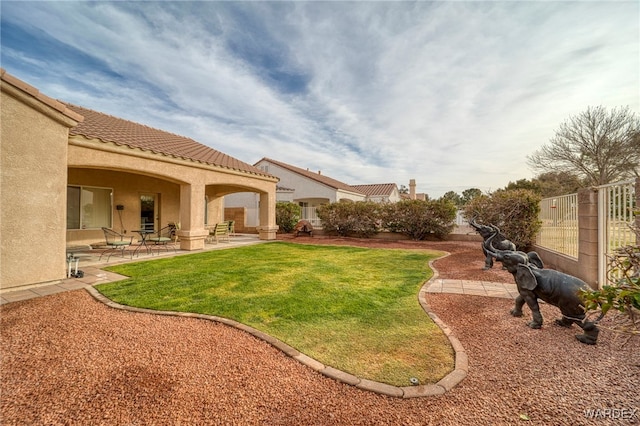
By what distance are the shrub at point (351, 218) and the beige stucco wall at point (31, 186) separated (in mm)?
14107

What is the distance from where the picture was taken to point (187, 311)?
4805 millimetres

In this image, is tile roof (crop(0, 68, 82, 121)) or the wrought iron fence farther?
the wrought iron fence

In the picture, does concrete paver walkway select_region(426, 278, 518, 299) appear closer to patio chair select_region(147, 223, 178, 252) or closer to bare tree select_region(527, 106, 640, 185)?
patio chair select_region(147, 223, 178, 252)

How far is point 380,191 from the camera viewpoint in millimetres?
35094

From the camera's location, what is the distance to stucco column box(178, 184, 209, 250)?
1172cm

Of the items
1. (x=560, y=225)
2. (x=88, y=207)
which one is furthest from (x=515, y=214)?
(x=88, y=207)

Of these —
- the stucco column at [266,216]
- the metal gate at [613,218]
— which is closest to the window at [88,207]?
the stucco column at [266,216]

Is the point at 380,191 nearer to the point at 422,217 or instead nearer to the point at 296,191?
the point at 296,191

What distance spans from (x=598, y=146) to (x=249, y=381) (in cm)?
3343

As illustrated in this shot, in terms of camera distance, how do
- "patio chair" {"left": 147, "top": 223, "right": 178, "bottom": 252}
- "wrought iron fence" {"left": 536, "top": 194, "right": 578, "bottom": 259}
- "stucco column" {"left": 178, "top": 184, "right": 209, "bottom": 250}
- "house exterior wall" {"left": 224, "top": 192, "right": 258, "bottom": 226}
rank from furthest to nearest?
"house exterior wall" {"left": 224, "top": 192, "right": 258, "bottom": 226}
"patio chair" {"left": 147, "top": 223, "right": 178, "bottom": 252}
"stucco column" {"left": 178, "top": 184, "right": 209, "bottom": 250}
"wrought iron fence" {"left": 536, "top": 194, "right": 578, "bottom": 259}

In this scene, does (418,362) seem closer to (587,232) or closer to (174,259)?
(587,232)

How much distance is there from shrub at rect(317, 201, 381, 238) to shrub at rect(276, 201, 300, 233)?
2.26 metres

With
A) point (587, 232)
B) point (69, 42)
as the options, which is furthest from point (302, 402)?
point (69, 42)
